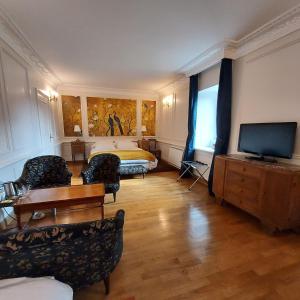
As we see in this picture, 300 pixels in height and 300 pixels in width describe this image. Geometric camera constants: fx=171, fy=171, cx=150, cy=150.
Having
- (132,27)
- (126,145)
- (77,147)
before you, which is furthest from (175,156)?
(132,27)

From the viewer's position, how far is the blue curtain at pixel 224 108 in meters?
3.25

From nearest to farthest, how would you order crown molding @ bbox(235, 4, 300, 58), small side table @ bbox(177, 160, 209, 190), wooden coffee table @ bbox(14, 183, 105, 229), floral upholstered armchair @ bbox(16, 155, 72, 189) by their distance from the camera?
wooden coffee table @ bbox(14, 183, 105, 229)
crown molding @ bbox(235, 4, 300, 58)
floral upholstered armchair @ bbox(16, 155, 72, 189)
small side table @ bbox(177, 160, 209, 190)

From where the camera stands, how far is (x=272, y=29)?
2.50 m

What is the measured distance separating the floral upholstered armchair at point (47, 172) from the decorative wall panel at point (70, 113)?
138 inches

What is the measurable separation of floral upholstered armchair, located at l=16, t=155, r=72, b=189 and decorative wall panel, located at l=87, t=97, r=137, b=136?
3.56m

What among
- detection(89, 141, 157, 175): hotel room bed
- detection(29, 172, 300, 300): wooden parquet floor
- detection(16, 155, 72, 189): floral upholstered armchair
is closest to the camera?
detection(29, 172, 300, 300): wooden parquet floor

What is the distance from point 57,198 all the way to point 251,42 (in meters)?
3.79

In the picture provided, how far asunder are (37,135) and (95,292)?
11.4 ft

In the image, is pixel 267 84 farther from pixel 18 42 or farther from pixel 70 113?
pixel 70 113

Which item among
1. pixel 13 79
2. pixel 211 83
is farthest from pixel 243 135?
pixel 13 79

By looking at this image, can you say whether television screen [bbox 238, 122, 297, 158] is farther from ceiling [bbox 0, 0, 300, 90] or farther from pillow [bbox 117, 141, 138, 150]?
pillow [bbox 117, 141, 138, 150]

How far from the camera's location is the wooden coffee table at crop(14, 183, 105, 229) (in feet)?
6.56

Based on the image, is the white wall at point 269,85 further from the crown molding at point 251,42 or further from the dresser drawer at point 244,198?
the dresser drawer at point 244,198

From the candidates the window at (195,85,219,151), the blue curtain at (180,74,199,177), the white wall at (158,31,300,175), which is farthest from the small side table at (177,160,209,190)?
the window at (195,85,219,151)
